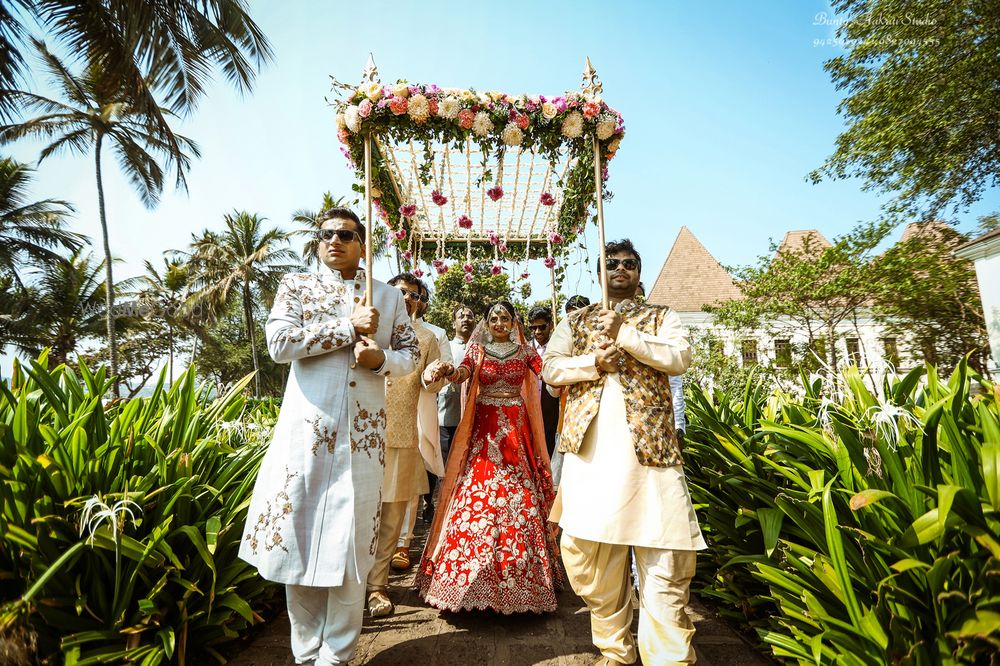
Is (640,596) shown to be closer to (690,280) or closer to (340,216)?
(340,216)

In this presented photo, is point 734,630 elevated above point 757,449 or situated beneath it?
situated beneath

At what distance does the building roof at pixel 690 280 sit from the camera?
26266mm

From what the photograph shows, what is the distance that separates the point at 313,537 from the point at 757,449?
8.22 feet

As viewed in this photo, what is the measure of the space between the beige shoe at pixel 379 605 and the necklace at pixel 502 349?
1.83 metres

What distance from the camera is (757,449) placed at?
298cm

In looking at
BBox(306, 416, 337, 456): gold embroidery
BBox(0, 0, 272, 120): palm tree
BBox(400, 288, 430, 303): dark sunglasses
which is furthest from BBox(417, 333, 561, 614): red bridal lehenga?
BBox(0, 0, 272, 120): palm tree

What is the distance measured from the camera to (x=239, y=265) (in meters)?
25.5

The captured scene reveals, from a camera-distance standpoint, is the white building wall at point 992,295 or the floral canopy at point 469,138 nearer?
the floral canopy at point 469,138

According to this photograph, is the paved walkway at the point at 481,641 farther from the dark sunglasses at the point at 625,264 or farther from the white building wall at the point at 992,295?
the white building wall at the point at 992,295

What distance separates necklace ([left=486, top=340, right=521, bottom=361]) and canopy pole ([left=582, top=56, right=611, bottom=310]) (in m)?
1.16

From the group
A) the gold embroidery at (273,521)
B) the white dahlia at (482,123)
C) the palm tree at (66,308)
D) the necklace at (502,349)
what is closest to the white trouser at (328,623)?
the gold embroidery at (273,521)

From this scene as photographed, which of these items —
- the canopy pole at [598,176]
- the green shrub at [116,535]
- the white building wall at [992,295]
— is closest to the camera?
the green shrub at [116,535]

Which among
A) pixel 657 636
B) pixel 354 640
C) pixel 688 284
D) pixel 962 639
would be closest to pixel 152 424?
pixel 354 640

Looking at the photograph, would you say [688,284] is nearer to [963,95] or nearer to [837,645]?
[963,95]
